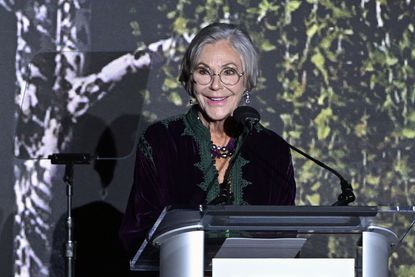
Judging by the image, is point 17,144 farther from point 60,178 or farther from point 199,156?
point 199,156

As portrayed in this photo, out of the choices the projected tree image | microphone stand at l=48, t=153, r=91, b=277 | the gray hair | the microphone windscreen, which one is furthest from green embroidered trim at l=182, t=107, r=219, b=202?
the projected tree image

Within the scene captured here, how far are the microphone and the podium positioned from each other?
47cm

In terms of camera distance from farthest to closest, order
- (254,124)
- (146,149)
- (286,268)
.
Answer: (146,149)
(254,124)
(286,268)

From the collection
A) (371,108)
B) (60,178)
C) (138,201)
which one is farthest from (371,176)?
(138,201)

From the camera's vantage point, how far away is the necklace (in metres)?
3.13

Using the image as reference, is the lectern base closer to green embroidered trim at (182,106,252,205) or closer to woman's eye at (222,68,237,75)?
green embroidered trim at (182,106,252,205)

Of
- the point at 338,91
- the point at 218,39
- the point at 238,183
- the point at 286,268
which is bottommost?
the point at 286,268

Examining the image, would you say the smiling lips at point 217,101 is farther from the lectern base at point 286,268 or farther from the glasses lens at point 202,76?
the lectern base at point 286,268

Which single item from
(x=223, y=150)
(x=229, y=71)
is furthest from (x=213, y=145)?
(x=229, y=71)

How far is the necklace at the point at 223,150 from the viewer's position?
3.13 meters

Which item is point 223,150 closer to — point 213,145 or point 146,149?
point 213,145

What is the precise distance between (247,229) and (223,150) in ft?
3.40

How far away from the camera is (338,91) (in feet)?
15.3

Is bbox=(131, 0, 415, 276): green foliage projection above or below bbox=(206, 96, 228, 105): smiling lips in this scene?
above
